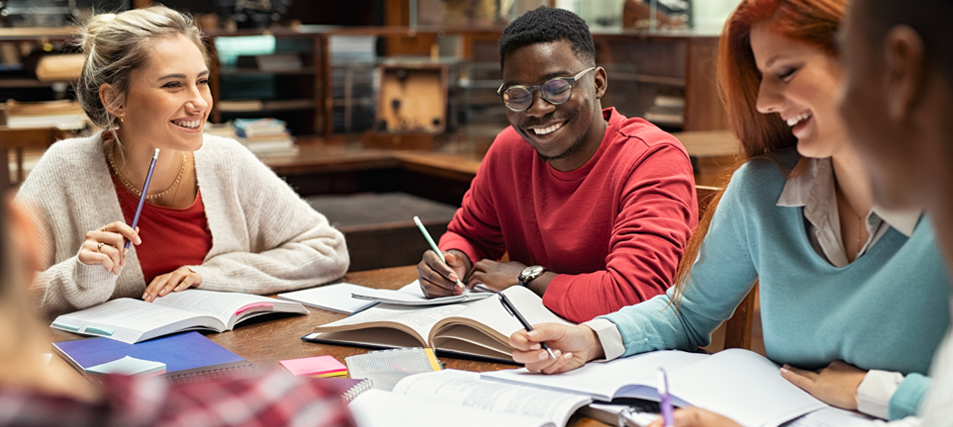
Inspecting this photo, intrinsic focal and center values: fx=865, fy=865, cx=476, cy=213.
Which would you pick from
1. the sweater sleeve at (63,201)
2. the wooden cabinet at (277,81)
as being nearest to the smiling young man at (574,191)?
the sweater sleeve at (63,201)

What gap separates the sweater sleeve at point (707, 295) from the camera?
140 cm

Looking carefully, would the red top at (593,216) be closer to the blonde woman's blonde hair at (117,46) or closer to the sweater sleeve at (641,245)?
the sweater sleeve at (641,245)

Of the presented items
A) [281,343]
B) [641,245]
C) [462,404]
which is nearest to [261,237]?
[281,343]

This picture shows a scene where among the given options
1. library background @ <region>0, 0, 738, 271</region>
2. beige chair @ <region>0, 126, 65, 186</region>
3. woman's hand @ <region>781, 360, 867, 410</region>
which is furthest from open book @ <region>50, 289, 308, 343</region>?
library background @ <region>0, 0, 738, 271</region>

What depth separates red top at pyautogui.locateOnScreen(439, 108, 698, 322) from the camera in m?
1.65

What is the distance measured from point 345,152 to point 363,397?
11.7 feet

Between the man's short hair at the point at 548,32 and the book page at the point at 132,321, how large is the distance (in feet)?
2.80

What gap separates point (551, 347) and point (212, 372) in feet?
1.80

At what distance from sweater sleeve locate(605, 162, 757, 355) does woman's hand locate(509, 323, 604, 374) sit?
94 mm

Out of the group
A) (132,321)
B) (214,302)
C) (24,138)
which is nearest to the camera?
(132,321)

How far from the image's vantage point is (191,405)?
0.60 meters

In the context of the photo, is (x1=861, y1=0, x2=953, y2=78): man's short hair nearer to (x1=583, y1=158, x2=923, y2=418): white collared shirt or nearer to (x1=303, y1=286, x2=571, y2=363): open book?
(x1=583, y1=158, x2=923, y2=418): white collared shirt

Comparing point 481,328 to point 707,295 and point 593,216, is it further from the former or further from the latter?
point 593,216

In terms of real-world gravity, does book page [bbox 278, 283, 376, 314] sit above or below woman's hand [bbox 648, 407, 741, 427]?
below
